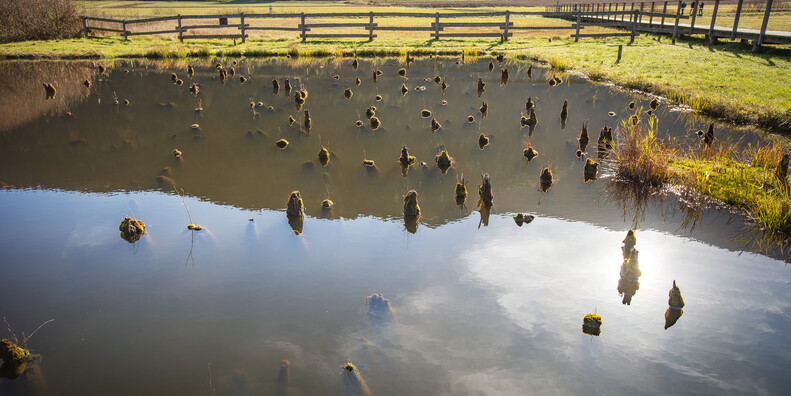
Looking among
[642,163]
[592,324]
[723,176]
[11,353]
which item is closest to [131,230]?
[11,353]

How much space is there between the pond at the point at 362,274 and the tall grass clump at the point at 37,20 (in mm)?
24160

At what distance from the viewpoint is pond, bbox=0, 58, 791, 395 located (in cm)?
529

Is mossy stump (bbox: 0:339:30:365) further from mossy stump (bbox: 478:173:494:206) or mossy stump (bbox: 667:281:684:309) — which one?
mossy stump (bbox: 478:173:494:206)

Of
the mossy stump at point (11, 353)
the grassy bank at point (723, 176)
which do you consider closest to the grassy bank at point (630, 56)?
the grassy bank at point (723, 176)

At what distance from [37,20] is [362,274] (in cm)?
3685

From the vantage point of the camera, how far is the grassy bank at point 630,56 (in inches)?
626

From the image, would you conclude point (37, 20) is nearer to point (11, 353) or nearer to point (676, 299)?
point (11, 353)

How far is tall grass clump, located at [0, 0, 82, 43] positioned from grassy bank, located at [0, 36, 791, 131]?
223cm

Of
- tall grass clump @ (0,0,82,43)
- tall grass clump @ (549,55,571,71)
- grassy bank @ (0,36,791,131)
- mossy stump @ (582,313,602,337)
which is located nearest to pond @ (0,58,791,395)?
mossy stump @ (582,313,602,337)

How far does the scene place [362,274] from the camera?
281 inches

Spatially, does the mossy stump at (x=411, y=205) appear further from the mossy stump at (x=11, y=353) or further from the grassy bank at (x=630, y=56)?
the grassy bank at (x=630, y=56)

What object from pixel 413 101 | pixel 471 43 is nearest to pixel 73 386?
pixel 413 101

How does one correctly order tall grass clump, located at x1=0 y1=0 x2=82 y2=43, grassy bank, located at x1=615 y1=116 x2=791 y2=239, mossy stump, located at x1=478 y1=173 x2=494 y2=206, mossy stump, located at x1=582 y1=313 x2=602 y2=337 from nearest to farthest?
1. mossy stump, located at x1=582 y1=313 x2=602 y2=337
2. grassy bank, located at x1=615 y1=116 x2=791 y2=239
3. mossy stump, located at x1=478 y1=173 x2=494 y2=206
4. tall grass clump, located at x1=0 y1=0 x2=82 y2=43

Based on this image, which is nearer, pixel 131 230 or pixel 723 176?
pixel 131 230
